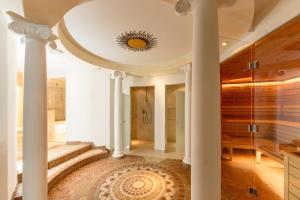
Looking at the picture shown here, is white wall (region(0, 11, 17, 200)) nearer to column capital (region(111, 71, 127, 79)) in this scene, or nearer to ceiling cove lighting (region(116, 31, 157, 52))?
ceiling cove lighting (region(116, 31, 157, 52))

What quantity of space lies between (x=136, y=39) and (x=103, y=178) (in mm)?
2832

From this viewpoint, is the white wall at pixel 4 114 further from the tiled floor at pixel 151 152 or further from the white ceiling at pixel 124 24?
the tiled floor at pixel 151 152

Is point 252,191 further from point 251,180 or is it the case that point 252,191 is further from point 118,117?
point 118,117

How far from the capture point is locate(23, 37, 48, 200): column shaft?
1.69 metres

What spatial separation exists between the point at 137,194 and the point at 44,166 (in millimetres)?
1593

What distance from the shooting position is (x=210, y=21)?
1.37 meters

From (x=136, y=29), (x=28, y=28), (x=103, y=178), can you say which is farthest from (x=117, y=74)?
(x=28, y=28)

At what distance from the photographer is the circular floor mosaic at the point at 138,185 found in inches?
104

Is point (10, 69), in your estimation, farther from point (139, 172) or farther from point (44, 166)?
point (139, 172)

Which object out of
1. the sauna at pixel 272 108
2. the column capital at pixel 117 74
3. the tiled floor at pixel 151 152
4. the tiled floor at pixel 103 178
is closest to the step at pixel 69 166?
the tiled floor at pixel 103 178

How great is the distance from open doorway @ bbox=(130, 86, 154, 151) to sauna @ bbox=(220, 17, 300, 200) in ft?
10.7

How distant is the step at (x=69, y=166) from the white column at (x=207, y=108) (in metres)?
2.70

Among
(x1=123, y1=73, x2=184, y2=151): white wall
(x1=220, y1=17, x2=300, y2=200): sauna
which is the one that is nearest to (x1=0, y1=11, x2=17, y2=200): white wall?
(x1=220, y1=17, x2=300, y2=200): sauna

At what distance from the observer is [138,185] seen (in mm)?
3000
